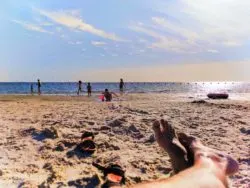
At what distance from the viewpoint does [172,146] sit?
4.24 m

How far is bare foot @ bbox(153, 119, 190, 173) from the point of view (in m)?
3.95

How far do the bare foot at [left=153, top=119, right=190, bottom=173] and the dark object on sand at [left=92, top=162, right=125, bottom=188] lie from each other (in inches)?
48.4

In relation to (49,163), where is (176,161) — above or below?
above

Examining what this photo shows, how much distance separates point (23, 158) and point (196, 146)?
3541 millimetres

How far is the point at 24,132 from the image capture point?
848 centimetres

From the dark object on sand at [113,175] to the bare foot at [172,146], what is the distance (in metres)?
1.23

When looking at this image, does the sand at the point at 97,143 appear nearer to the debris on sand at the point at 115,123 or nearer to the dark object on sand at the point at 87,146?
the debris on sand at the point at 115,123

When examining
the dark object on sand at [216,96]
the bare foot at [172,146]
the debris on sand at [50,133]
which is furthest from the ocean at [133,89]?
the bare foot at [172,146]

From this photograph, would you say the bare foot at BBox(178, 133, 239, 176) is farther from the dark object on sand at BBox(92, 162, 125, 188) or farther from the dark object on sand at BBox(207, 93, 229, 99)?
the dark object on sand at BBox(207, 93, 229, 99)

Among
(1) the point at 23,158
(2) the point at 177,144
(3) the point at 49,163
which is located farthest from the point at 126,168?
(2) the point at 177,144

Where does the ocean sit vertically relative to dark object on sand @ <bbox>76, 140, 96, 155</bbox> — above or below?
below

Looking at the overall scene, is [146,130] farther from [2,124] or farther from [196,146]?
[196,146]

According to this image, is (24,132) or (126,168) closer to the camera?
(126,168)

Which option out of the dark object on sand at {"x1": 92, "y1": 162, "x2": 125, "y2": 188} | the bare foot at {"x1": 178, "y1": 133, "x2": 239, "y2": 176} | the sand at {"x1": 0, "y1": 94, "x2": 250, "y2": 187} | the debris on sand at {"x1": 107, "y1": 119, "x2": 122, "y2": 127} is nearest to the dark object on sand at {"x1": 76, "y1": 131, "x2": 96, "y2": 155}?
the sand at {"x1": 0, "y1": 94, "x2": 250, "y2": 187}
